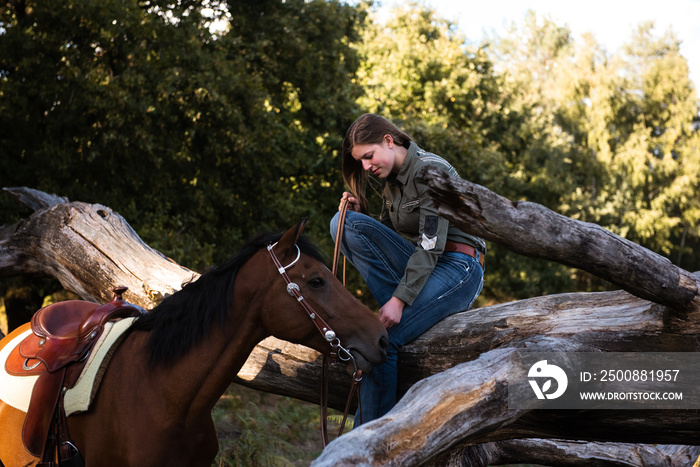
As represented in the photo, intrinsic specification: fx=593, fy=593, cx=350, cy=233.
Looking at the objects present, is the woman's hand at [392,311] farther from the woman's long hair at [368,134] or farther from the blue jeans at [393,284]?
the woman's long hair at [368,134]

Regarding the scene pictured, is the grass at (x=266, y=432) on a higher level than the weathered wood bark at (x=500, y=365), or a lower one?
lower

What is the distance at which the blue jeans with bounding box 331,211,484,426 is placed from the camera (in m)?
3.25

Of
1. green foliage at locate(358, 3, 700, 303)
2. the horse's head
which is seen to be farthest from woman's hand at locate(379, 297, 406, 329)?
green foliage at locate(358, 3, 700, 303)

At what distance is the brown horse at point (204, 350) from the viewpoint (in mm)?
2939

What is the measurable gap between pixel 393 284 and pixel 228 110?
5721 millimetres

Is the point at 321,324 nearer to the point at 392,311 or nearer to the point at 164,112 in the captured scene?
the point at 392,311

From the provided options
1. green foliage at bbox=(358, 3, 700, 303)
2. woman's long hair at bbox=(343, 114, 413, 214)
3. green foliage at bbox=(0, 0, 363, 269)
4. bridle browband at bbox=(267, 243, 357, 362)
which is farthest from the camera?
green foliage at bbox=(358, 3, 700, 303)

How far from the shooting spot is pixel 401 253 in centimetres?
352

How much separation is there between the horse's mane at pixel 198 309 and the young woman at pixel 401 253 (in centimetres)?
51

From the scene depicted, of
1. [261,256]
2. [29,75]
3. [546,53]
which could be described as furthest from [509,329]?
[546,53]

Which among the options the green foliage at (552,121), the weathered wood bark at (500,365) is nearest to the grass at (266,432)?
the weathered wood bark at (500,365)

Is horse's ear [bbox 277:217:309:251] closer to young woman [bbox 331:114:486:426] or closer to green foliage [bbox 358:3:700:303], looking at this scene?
young woman [bbox 331:114:486:426]

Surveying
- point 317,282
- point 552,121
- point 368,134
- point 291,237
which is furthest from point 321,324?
point 552,121

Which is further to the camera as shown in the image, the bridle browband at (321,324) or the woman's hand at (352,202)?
the woman's hand at (352,202)
